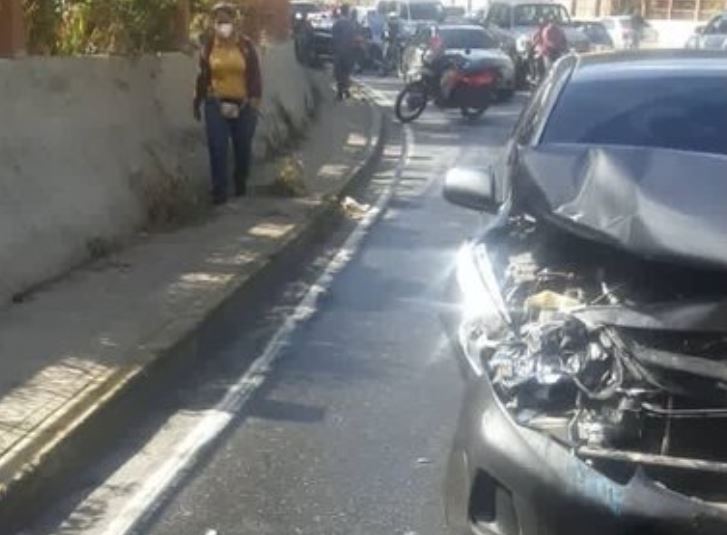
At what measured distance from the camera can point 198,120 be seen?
15555mm

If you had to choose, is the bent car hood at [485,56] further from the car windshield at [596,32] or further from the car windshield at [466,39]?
the car windshield at [596,32]

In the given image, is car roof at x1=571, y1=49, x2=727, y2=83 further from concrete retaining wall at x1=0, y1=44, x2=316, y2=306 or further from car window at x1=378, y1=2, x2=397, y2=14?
car window at x1=378, y1=2, x2=397, y2=14

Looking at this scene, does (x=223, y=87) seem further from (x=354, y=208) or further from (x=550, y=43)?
(x=550, y=43)

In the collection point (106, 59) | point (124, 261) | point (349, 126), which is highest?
point (106, 59)

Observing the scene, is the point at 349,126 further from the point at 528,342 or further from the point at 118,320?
the point at 528,342

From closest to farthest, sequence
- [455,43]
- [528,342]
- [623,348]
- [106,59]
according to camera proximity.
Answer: [623,348]
[528,342]
[106,59]
[455,43]

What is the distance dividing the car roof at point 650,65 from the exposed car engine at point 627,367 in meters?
2.68

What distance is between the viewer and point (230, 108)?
15.0 m

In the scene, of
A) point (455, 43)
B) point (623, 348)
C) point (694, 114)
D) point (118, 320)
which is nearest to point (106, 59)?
point (118, 320)

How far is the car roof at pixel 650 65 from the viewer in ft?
27.2

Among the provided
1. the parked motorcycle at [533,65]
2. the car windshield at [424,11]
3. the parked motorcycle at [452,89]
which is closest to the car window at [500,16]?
the car windshield at [424,11]

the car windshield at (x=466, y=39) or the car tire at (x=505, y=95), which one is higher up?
the car windshield at (x=466, y=39)

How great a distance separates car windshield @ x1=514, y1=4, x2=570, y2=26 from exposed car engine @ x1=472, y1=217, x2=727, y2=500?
125 feet

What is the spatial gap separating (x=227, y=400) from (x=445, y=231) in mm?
6362
